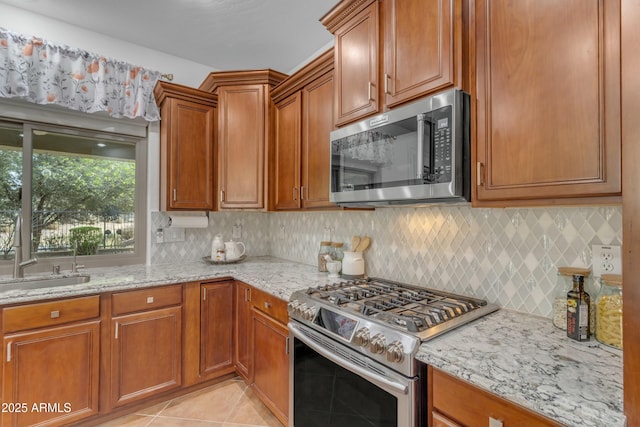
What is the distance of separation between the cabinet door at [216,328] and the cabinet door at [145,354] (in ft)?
0.54

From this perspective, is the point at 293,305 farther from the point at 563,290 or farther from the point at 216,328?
the point at 563,290

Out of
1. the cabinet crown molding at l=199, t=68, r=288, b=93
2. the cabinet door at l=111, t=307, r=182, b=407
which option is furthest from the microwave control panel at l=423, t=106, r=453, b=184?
the cabinet door at l=111, t=307, r=182, b=407

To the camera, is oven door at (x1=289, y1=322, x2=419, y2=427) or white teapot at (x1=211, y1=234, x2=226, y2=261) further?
white teapot at (x1=211, y1=234, x2=226, y2=261)

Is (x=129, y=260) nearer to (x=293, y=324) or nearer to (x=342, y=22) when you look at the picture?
(x=293, y=324)

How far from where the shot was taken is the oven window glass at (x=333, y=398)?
1.16m

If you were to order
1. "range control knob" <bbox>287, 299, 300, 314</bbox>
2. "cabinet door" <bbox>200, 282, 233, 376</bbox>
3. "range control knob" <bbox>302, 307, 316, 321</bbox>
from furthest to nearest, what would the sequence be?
"cabinet door" <bbox>200, 282, 233, 376</bbox>
"range control knob" <bbox>287, 299, 300, 314</bbox>
"range control knob" <bbox>302, 307, 316, 321</bbox>

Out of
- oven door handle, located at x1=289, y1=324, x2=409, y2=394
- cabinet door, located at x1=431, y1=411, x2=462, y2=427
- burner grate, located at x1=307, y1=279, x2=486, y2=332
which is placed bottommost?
cabinet door, located at x1=431, y1=411, x2=462, y2=427

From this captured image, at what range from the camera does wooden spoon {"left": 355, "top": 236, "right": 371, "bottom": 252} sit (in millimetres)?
2096

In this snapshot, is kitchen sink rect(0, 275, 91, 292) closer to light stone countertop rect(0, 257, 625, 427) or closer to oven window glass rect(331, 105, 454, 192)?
light stone countertop rect(0, 257, 625, 427)

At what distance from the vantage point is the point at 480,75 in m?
1.16

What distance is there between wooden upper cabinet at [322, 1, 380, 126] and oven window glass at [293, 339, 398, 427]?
126 centimetres

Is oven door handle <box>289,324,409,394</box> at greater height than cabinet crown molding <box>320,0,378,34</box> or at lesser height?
lesser

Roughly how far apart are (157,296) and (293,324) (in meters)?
1.06

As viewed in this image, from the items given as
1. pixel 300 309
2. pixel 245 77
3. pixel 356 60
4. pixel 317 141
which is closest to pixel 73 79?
pixel 245 77
